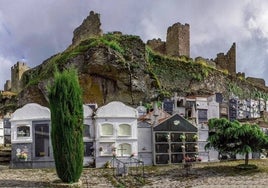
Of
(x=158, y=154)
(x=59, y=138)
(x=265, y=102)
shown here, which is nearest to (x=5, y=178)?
(x=59, y=138)

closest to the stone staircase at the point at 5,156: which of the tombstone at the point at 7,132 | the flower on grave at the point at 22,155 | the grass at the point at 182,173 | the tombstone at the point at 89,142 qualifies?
the flower on grave at the point at 22,155

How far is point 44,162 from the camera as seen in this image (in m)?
26.8

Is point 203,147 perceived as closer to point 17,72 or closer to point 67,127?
point 67,127

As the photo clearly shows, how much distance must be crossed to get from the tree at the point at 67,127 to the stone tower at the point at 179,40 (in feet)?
109

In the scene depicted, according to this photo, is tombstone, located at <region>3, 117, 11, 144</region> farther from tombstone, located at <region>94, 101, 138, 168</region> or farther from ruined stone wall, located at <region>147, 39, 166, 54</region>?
Answer: ruined stone wall, located at <region>147, 39, 166, 54</region>

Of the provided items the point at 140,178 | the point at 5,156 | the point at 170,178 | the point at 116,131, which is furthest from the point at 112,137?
the point at 5,156

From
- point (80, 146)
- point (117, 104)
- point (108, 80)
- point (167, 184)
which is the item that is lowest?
point (167, 184)

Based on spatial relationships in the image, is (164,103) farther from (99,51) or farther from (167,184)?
(167,184)

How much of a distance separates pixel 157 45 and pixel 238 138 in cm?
3397

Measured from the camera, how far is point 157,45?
56.2 metres

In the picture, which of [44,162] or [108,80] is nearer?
[44,162]

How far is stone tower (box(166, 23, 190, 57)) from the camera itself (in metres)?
52.1

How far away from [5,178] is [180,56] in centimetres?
3280

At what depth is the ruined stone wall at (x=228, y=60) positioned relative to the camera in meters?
60.1
